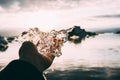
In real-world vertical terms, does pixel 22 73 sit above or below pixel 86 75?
above

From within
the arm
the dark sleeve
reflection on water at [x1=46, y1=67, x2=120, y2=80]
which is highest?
the arm

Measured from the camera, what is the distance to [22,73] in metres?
5.55

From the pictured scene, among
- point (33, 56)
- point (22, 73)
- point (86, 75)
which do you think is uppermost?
point (33, 56)

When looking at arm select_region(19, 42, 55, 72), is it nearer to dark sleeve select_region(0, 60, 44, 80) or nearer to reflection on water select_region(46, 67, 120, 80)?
dark sleeve select_region(0, 60, 44, 80)

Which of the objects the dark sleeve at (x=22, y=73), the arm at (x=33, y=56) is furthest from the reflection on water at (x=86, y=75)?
the dark sleeve at (x=22, y=73)

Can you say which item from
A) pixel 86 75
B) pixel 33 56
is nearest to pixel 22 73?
pixel 33 56

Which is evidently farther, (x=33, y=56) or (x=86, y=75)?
(x=86, y=75)

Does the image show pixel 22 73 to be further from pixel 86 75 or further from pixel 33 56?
pixel 86 75

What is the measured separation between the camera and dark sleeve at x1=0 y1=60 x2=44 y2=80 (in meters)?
5.53

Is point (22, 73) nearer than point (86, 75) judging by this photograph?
Yes

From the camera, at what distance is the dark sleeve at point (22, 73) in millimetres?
5533

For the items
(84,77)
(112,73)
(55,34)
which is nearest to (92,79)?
(84,77)

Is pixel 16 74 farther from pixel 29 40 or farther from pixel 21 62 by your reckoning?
pixel 29 40

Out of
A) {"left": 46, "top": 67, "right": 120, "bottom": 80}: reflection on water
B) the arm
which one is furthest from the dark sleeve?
{"left": 46, "top": 67, "right": 120, "bottom": 80}: reflection on water
